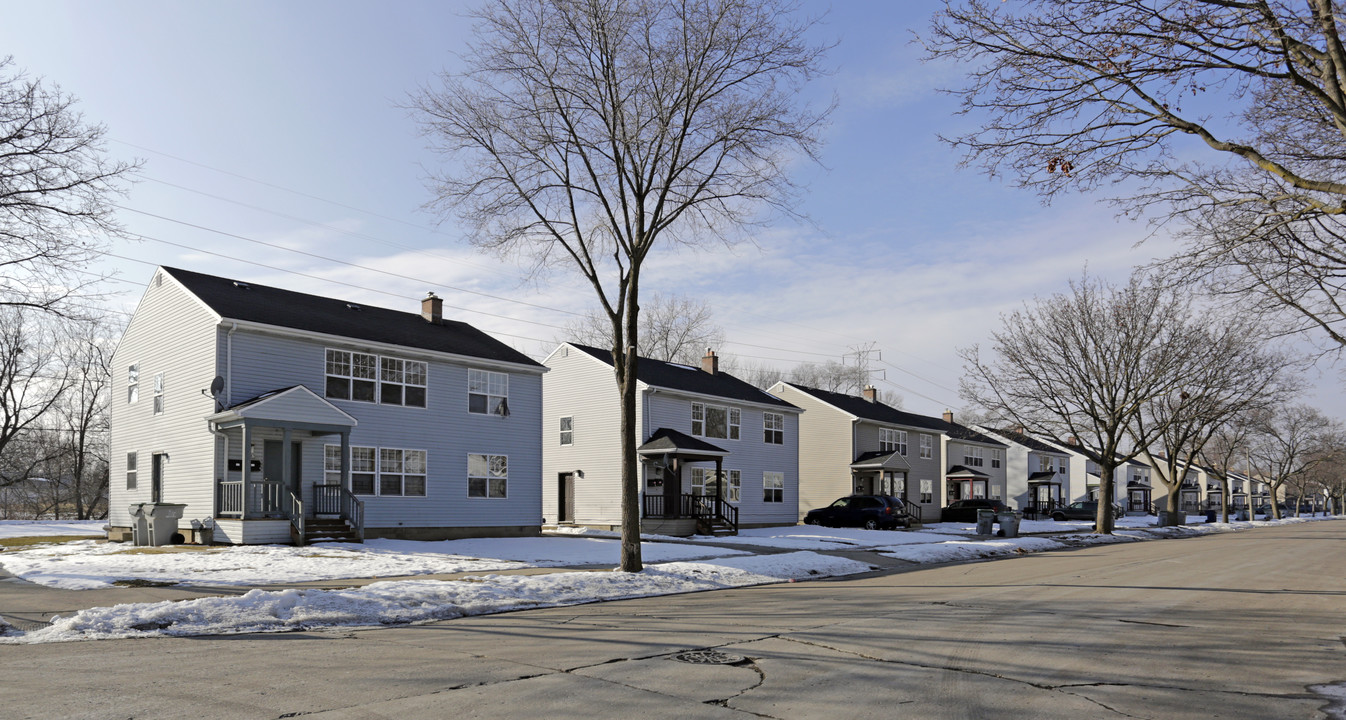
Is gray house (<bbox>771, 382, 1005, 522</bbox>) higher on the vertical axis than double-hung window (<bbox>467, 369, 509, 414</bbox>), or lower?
lower

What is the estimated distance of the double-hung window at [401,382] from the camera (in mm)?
27312

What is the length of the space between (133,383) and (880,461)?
3191 cm

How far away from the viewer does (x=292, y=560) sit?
19438 millimetres

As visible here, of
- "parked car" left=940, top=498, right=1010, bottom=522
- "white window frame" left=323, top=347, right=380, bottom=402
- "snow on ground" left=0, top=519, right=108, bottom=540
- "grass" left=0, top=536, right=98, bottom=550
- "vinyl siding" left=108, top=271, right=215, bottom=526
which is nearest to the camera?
"vinyl siding" left=108, top=271, right=215, bottom=526

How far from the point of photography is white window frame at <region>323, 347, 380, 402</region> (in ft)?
85.2

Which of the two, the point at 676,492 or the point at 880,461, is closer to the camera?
the point at 676,492

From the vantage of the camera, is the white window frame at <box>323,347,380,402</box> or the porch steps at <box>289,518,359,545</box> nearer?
the porch steps at <box>289,518,359,545</box>

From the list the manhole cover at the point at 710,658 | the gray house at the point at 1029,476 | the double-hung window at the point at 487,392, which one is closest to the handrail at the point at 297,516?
the double-hung window at the point at 487,392

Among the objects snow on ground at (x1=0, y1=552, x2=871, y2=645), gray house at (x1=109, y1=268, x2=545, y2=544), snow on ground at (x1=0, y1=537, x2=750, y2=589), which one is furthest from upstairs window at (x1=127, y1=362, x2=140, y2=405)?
snow on ground at (x1=0, y1=552, x2=871, y2=645)

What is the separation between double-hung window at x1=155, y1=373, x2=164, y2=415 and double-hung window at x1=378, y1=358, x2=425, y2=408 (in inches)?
243

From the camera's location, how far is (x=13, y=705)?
22.1 ft

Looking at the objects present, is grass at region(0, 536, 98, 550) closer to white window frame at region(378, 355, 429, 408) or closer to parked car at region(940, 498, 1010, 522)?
white window frame at region(378, 355, 429, 408)

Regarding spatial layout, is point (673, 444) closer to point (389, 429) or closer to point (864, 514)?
point (864, 514)

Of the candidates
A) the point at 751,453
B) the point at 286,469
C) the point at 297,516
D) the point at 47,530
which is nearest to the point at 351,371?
the point at 286,469
